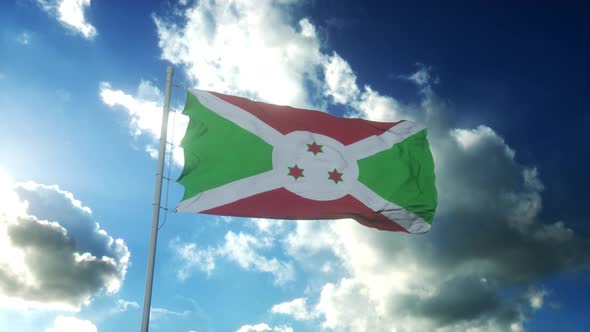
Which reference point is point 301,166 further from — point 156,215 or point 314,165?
point 156,215

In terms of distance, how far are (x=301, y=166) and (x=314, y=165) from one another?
0.51 m

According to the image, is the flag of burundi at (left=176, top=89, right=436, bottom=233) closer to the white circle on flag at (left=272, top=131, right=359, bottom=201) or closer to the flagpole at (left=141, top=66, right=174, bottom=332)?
the white circle on flag at (left=272, top=131, right=359, bottom=201)

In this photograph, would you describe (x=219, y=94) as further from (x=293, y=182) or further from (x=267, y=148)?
(x=293, y=182)

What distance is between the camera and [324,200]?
57.2 ft

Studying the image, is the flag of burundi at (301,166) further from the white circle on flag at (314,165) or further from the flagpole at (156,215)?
the flagpole at (156,215)

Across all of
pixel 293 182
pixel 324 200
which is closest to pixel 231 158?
pixel 293 182

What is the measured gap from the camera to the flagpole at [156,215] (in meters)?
13.2

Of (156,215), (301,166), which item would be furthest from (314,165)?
(156,215)

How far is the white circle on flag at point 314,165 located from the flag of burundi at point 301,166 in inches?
1.4

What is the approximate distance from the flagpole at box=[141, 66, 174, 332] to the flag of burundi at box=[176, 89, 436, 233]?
0.74 meters

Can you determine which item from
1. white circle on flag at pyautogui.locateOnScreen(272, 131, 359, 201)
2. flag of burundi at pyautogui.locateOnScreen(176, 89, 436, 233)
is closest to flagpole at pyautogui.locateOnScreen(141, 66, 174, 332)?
flag of burundi at pyautogui.locateOnScreen(176, 89, 436, 233)

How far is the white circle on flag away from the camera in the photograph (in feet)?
57.0

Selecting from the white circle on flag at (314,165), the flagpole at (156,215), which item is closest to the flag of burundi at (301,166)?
the white circle on flag at (314,165)

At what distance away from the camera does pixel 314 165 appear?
18.0 metres
